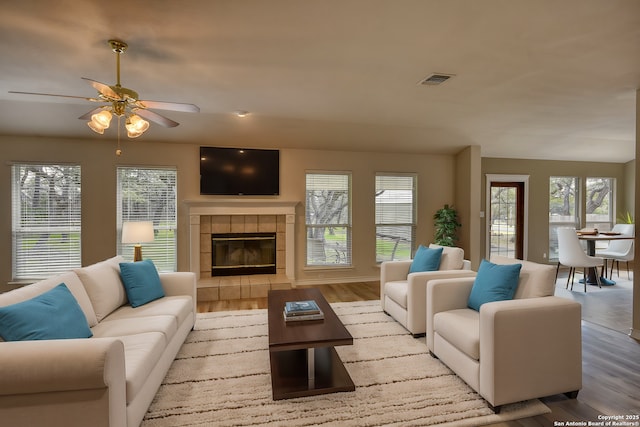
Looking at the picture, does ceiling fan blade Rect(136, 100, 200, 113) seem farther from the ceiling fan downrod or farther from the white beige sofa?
the white beige sofa

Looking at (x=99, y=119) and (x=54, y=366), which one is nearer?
(x=54, y=366)

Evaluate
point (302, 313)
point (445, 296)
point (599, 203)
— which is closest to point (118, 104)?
point (302, 313)

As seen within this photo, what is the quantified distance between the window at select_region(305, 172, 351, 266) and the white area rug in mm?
2608

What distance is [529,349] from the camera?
7.02 ft

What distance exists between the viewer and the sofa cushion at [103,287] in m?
2.63

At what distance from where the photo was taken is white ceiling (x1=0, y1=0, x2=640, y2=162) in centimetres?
215

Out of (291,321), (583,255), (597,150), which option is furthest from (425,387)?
(597,150)

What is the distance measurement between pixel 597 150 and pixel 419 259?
5.50 metres

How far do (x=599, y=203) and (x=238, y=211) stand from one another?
790cm

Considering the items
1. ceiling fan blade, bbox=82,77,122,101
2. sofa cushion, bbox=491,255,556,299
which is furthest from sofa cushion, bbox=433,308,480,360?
ceiling fan blade, bbox=82,77,122,101

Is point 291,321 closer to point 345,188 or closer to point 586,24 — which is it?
point 586,24

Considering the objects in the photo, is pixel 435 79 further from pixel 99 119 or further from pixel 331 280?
pixel 331 280

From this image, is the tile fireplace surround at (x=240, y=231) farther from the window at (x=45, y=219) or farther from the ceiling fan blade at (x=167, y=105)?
the ceiling fan blade at (x=167, y=105)

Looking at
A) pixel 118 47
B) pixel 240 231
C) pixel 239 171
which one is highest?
pixel 118 47
